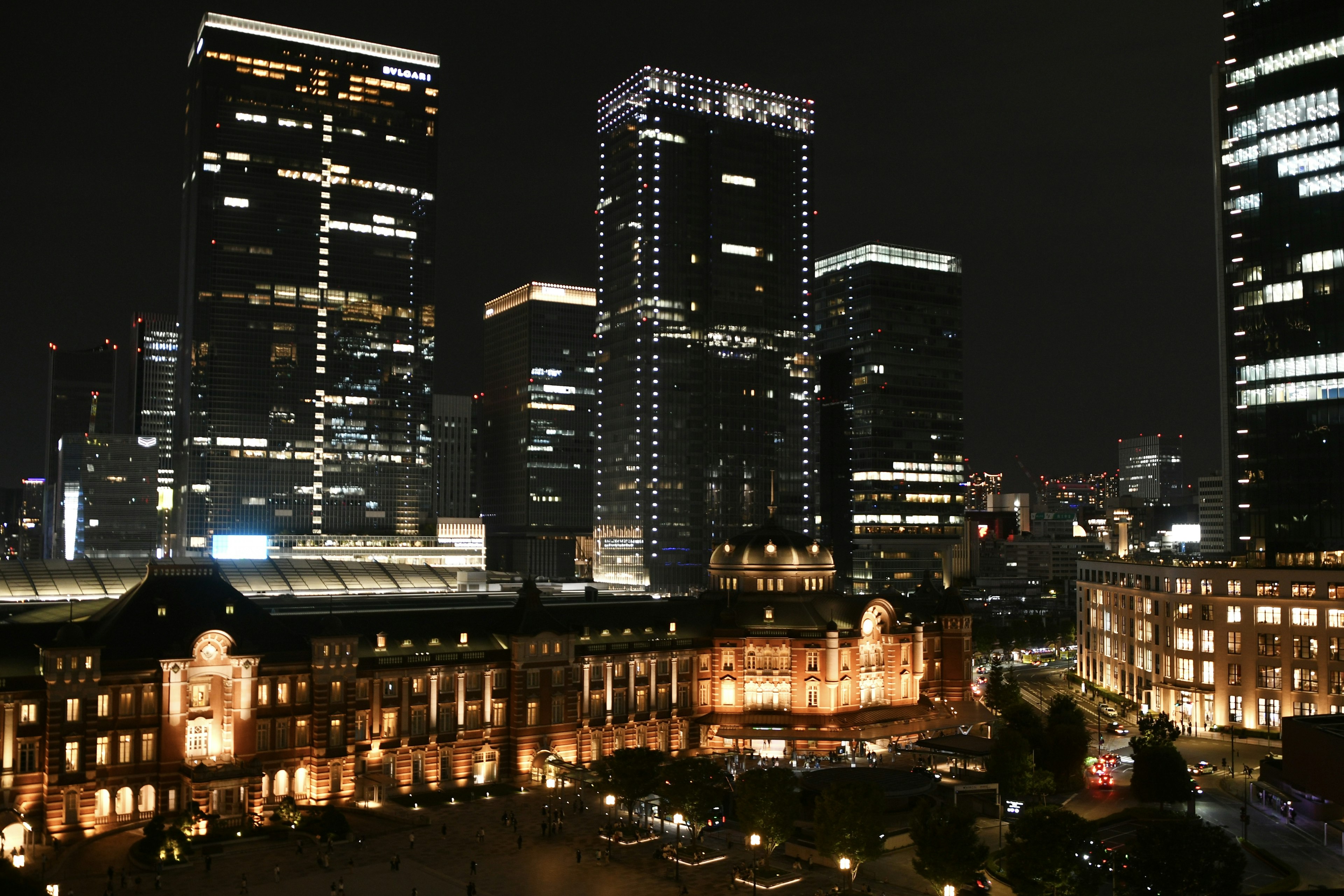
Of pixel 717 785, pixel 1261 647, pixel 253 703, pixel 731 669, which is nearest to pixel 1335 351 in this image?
pixel 1261 647

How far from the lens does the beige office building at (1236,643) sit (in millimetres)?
136750

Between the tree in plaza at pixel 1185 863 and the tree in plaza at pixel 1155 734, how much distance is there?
1368 inches

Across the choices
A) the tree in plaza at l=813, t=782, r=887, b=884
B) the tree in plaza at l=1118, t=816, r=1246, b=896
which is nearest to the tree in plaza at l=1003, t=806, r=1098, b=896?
the tree in plaza at l=1118, t=816, r=1246, b=896

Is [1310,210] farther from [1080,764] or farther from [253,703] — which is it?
[253,703]

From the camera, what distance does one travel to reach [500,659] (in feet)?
386

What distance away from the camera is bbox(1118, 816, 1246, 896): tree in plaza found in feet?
226

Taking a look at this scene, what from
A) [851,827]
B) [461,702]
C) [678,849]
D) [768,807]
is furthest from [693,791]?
[461,702]

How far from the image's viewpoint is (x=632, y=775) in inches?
3792

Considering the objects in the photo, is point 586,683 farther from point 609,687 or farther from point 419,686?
point 419,686

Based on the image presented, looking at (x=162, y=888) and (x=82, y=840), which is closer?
(x=162, y=888)

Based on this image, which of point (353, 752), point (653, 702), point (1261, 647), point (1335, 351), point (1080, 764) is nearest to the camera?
point (353, 752)

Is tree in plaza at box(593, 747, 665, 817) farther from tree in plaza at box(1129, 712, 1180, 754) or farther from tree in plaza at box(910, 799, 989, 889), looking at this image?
tree in plaza at box(1129, 712, 1180, 754)

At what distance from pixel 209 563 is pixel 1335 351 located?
478ft

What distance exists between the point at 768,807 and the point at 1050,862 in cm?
2130
